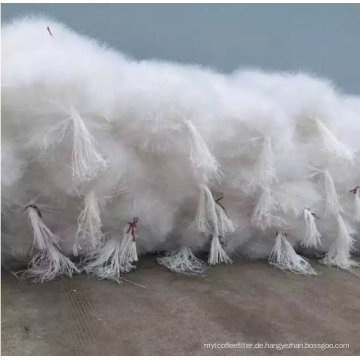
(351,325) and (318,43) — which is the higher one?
(318,43)

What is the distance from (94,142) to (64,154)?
0.27ft

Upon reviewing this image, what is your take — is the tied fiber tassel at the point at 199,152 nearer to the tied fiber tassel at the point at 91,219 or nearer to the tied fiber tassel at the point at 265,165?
the tied fiber tassel at the point at 265,165

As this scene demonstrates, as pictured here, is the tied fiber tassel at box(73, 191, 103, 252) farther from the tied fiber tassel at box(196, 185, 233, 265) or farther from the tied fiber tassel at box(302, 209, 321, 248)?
the tied fiber tassel at box(302, 209, 321, 248)

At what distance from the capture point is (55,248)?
1212 mm

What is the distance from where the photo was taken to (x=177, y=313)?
1.08m

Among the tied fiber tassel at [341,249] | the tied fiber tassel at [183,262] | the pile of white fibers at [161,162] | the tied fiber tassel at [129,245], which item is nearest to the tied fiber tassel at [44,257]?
the pile of white fibers at [161,162]

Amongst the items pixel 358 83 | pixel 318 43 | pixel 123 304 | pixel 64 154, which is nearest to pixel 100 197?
pixel 64 154

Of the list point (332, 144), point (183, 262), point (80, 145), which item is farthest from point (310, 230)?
point (80, 145)

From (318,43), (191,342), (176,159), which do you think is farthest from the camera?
(318,43)

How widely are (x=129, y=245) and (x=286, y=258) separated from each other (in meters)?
0.52

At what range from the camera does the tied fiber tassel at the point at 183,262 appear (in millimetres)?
1330

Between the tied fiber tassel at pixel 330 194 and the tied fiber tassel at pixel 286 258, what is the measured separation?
17 cm

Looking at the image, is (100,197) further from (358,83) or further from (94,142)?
(358,83)

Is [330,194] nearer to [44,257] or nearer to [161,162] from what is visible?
[161,162]
